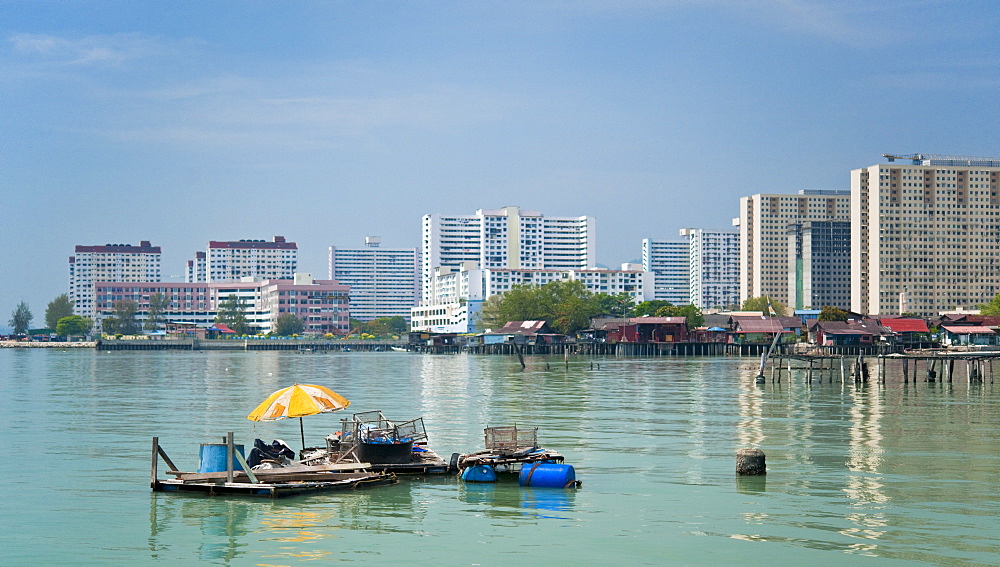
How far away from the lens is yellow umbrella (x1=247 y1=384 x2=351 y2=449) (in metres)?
28.3

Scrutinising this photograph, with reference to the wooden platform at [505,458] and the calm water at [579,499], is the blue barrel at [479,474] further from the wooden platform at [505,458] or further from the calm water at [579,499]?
the calm water at [579,499]

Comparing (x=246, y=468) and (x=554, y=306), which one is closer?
(x=246, y=468)

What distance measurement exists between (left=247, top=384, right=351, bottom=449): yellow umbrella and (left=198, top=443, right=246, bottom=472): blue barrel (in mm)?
1094

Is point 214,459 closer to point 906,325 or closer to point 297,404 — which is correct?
point 297,404

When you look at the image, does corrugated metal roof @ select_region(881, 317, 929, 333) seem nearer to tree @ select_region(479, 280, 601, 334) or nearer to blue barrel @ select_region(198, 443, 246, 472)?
tree @ select_region(479, 280, 601, 334)

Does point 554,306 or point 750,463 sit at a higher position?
point 554,306

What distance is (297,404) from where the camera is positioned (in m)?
28.8

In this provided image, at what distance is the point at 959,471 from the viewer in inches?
1200

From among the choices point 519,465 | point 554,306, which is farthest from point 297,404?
point 554,306

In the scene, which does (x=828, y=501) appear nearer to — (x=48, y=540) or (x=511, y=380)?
(x=48, y=540)

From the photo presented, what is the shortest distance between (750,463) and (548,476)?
5.80m

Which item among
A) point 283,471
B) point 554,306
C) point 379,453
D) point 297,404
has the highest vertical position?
point 554,306

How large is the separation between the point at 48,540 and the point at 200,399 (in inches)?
1537

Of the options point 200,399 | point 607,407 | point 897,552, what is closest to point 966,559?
point 897,552
